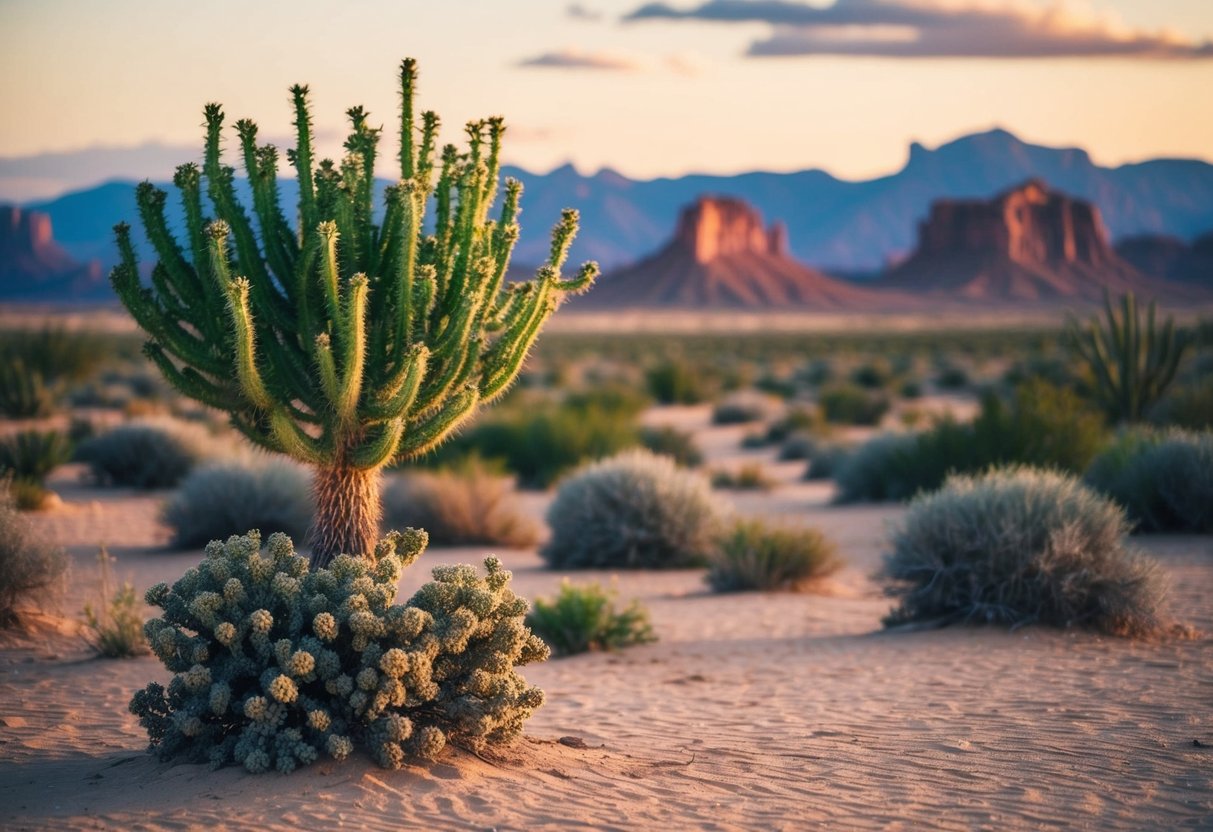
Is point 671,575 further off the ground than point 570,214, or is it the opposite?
point 570,214

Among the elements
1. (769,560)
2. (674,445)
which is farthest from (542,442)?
(769,560)

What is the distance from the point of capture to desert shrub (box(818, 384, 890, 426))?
3419 centimetres

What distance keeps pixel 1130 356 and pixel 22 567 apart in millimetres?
18522

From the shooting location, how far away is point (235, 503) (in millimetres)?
15711

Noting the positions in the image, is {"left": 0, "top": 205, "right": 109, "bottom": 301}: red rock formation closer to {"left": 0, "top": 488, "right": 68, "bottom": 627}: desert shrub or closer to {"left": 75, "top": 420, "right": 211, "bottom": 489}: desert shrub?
{"left": 75, "top": 420, "right": 211, "bottom": 489}: desert shrub

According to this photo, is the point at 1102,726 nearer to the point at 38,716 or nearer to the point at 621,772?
the point at 621,772

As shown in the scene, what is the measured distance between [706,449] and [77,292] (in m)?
148

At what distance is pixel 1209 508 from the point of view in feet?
50.8

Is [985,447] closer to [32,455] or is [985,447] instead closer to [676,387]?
[32,455]

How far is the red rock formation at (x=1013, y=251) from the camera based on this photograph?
170875 mm

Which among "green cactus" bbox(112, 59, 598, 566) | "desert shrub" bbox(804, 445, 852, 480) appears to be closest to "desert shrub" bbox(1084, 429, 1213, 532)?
"desert shrub" bbox(804, 445, 852, 480)

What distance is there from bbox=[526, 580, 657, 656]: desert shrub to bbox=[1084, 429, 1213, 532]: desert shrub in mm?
7145

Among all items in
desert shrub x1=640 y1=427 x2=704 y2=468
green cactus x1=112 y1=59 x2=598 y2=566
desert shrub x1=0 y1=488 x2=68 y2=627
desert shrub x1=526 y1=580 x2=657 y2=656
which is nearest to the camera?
green cactus x1=112 y1=59 x2=598 y2=566

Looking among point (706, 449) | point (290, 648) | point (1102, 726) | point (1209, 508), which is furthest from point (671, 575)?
point (706, 449)
